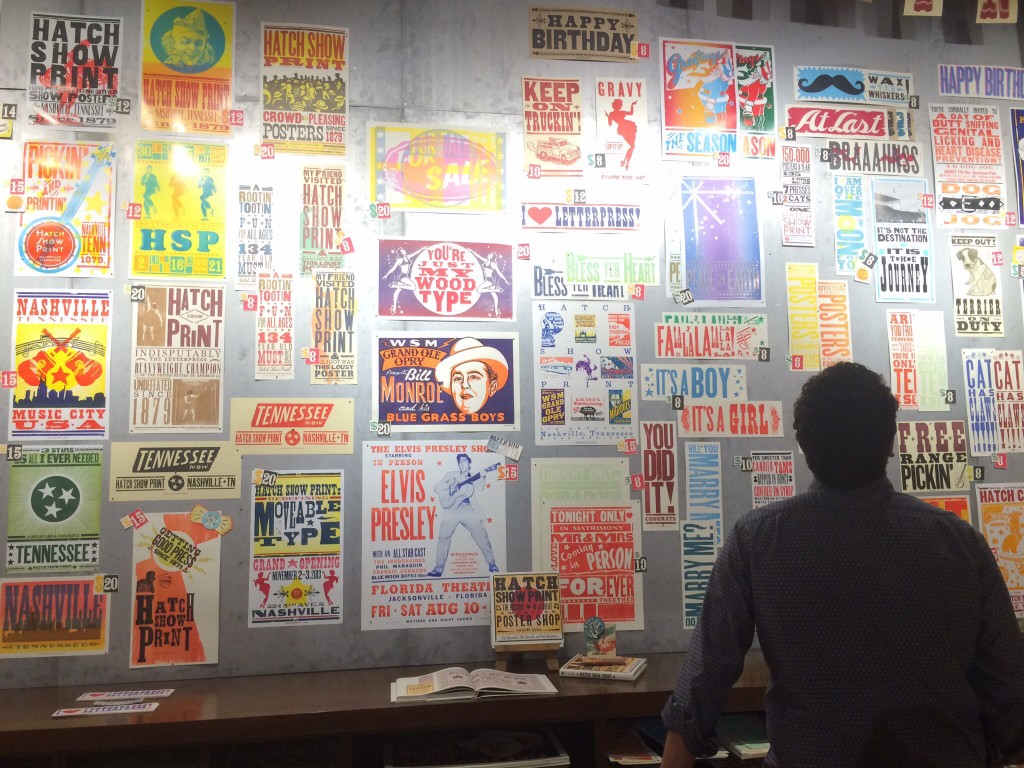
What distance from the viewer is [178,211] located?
Result: 2883 mm

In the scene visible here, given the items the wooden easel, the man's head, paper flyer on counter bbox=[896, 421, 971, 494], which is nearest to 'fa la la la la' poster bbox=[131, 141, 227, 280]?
the wooden easel

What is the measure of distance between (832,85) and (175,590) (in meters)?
3.38

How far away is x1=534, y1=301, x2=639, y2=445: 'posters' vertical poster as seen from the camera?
3012 mm

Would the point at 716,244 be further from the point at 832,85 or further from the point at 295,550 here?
the point at 295,550

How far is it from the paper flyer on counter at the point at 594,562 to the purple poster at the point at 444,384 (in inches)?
17.6

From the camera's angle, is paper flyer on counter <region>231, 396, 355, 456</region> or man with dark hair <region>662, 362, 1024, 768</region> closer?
man with dark hair <region>662, 362, 1024, 768</region>

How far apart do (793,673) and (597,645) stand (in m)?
1.36

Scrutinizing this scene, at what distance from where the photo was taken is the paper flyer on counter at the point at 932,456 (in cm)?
320

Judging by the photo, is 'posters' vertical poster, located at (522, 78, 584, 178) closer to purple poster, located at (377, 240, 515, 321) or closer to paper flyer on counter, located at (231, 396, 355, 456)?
purple poster, located at (377, 240, 515, 321)

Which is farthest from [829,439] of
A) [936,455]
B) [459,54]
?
[459,54]

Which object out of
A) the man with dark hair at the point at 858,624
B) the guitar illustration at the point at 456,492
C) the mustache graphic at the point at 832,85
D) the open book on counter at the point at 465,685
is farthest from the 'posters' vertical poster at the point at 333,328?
the mustache graphic at the point at 832,85

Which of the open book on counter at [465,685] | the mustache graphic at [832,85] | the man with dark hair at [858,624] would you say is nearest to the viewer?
the man with dark hair at [858,624]

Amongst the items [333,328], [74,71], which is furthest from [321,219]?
[74,71]

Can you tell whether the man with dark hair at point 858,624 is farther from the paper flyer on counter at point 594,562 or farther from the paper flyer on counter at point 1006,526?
the paper flyer on counter at point 1006,526
